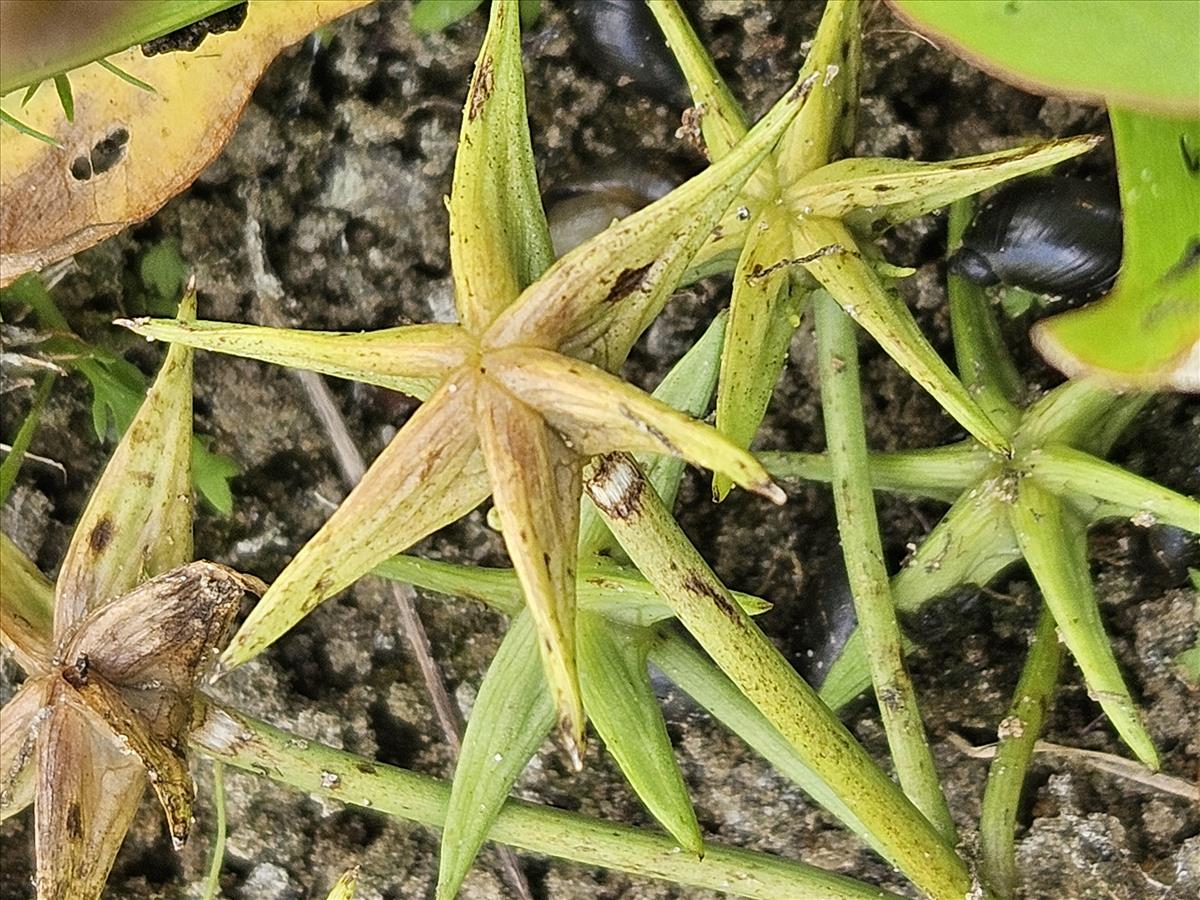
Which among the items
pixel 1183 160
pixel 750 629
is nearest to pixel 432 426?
pixel 750 629

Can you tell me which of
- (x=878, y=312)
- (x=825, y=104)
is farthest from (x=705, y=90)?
(x=878, y=312)

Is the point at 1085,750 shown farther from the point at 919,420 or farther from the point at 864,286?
the point at 864,286

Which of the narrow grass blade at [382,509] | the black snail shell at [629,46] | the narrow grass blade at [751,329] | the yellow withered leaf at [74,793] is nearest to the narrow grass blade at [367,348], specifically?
the narrow grass blade at [382,509]

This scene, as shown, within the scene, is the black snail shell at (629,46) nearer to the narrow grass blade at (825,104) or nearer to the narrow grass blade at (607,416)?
the narrow grass blade at (825,104)

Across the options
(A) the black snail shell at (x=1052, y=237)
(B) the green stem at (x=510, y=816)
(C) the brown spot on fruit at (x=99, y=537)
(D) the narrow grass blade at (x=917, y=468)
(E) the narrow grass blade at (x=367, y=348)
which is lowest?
(B) the green stem at (x=510, y=816)

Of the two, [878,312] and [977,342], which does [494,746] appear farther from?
[977,342]
